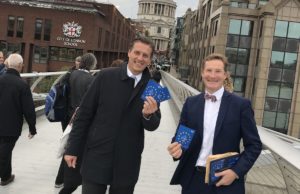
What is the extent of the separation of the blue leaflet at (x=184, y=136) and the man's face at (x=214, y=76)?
0.34 m

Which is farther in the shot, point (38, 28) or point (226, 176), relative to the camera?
point (38, 28)

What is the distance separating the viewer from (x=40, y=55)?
161 ft

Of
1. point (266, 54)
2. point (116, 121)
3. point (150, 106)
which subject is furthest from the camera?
point (266, 54)

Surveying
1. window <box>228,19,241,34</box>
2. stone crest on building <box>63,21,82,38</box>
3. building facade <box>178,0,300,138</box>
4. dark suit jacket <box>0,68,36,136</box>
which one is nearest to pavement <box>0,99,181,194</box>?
dark suit jacket <box>0,68,36,136</box>

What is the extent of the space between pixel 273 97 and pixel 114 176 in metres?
37.9

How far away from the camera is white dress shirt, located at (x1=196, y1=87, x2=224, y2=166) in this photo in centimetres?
336

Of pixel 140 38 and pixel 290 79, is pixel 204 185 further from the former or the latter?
pixel 290 79

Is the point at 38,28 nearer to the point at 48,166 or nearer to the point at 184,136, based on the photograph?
the point at 48,166

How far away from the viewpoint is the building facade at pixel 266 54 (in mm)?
39406

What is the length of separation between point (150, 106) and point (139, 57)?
45 centimetres

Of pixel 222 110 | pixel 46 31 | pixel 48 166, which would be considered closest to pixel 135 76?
pixel 222 110

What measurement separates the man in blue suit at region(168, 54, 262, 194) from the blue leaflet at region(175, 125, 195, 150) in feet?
0.13

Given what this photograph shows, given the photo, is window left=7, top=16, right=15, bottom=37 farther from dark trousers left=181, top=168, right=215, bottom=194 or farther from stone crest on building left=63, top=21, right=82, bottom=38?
dark trousers left=181, top=168, right=215, bottom=194

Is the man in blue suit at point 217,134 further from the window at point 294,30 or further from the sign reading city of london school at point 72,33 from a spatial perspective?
the sign reading city of london school at point 72,33
